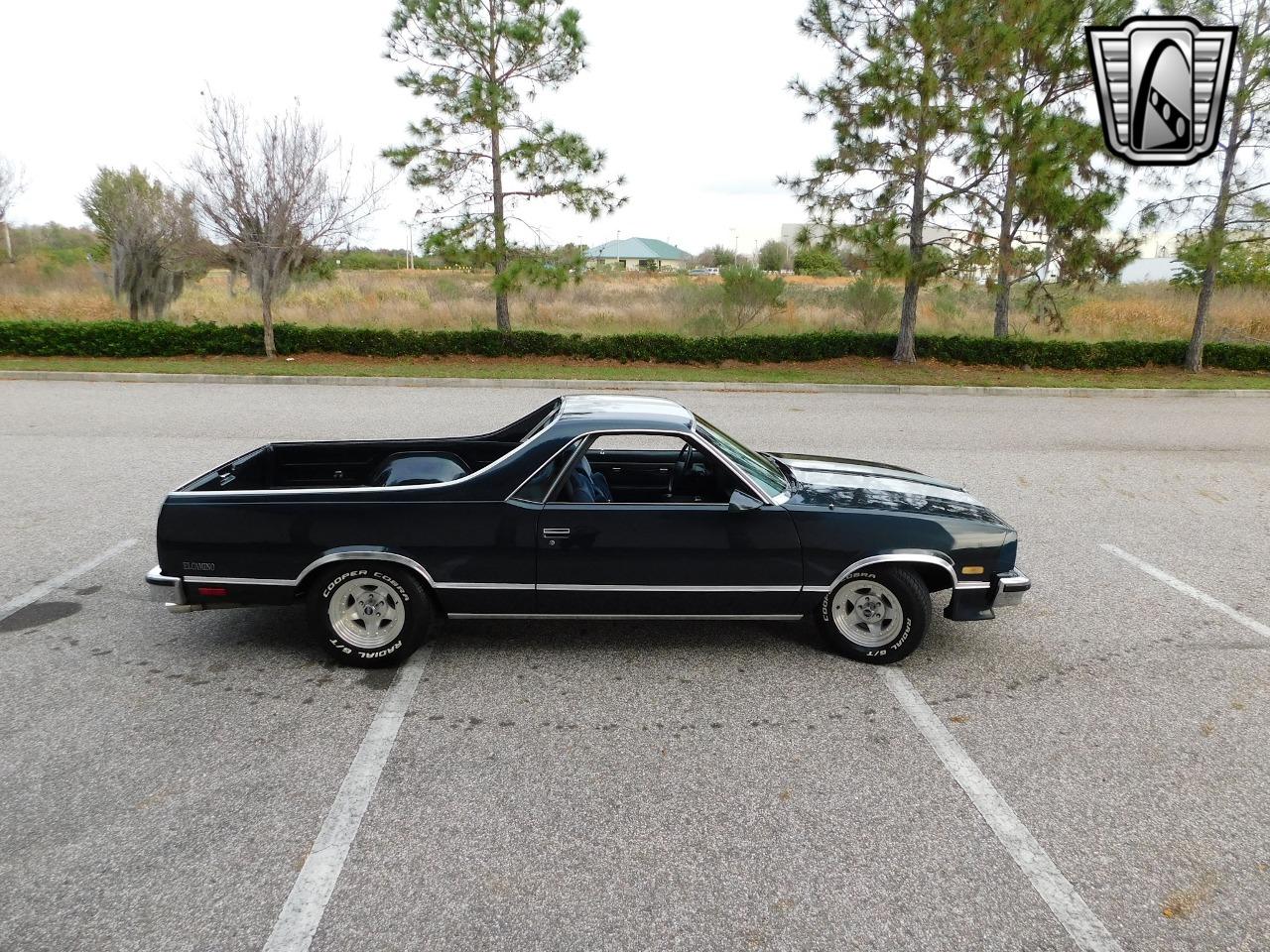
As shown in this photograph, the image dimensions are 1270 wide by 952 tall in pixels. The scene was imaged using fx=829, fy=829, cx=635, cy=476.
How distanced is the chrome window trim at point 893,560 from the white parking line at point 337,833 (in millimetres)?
2255

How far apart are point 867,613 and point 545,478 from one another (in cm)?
196

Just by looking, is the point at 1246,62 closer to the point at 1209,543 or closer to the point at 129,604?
the point at 1209,543

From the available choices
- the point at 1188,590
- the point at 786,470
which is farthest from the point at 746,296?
the point at 786,470

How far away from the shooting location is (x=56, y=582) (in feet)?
18.9

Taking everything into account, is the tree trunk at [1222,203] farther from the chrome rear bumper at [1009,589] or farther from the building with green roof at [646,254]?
the building with green roof at [646,254]

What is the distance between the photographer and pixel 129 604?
5422 millimetres

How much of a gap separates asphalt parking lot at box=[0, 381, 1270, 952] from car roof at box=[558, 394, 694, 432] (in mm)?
1312

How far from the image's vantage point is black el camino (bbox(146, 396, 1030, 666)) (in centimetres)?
441

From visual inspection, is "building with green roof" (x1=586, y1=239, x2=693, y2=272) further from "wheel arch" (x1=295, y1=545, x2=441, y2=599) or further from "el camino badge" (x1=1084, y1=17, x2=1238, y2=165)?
"wheel arch" (x1=295, y1=545, x2=441, y2=599)

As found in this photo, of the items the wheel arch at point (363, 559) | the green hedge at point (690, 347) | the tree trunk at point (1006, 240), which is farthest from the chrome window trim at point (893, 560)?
the tree trunk at point (1006, 240)

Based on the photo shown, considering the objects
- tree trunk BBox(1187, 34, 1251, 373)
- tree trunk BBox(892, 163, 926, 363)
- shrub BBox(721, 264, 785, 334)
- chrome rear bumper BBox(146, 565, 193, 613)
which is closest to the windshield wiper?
chrome rear bumper BBox(146, 565, 193, 613)

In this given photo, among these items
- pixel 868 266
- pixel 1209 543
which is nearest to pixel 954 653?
pixel 1209 543

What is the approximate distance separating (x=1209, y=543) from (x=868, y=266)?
45.4ft

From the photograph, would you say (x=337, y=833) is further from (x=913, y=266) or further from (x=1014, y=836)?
(x=913, y=266)
